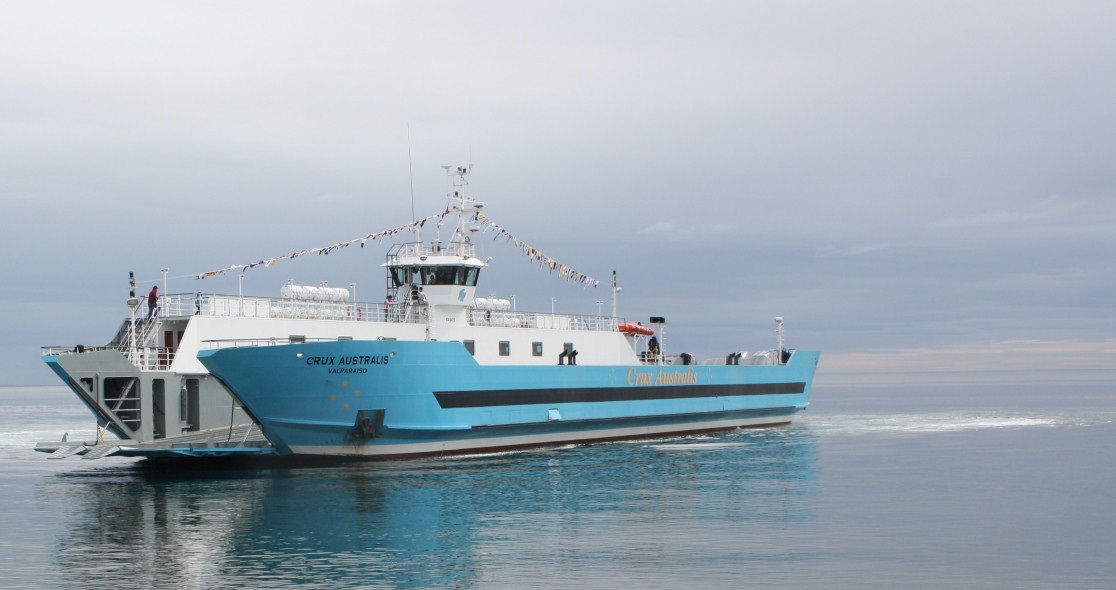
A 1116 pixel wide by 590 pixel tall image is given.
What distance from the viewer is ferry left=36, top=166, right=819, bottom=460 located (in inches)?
1030

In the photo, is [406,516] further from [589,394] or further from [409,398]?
[589,394]

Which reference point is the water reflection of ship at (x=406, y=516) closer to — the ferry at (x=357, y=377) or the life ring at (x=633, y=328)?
the ferry at (x=357, y=377)

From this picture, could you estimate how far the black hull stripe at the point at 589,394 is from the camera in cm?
2902

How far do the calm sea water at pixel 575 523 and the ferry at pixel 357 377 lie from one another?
3.07 ft

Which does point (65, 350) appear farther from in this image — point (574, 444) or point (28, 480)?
point (574, 444)

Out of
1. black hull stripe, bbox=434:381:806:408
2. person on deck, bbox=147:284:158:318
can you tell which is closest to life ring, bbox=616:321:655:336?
black hull stripe, bbox=434:381:806:408

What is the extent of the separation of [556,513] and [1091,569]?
933 centimetres

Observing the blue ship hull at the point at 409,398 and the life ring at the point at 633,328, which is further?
the life ring at the point at 633,328

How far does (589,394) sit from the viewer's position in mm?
34312

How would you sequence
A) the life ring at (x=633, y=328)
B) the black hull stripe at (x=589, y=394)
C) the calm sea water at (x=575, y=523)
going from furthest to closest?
the life ring at (x=633, y=328) → the black hull stripe at (x=589, y=394) → the calm sea water at (x=575, y=523)

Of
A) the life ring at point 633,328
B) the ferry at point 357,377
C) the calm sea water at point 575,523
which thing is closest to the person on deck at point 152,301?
the ferry at point 357,377

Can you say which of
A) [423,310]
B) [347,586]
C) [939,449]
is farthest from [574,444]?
[347,586]

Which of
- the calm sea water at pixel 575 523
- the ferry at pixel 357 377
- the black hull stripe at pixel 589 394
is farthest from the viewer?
the black hull stripe at pixel 589 394

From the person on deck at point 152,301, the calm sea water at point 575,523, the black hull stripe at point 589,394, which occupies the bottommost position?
the calm sea water at point 575,523
